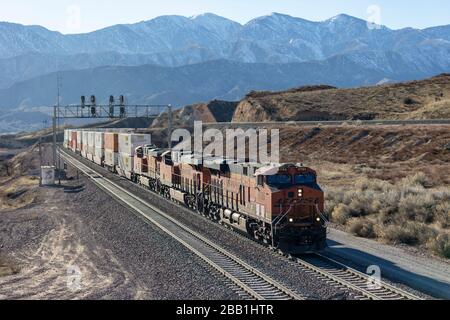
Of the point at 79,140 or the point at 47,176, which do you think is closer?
the point at 47,176

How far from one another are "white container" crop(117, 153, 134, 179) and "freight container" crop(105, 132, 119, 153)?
5.55 feet

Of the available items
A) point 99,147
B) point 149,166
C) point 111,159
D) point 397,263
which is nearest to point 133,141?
point 149,166

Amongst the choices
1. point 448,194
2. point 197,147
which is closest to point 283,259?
point 448,194

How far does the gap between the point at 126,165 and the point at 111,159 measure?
7.46 metres

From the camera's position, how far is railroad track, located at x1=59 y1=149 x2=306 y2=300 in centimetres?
1883

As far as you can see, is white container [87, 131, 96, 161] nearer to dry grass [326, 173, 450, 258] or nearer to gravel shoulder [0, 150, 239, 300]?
gravel shoulder [0, 150, 239, 300]

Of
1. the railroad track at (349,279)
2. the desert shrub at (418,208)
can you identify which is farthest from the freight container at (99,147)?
the railroad track at (349,279)

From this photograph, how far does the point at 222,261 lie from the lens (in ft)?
77.4

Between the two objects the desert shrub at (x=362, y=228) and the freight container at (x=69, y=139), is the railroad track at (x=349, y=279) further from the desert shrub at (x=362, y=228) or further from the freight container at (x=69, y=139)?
the freight container at (x=69, y=139)

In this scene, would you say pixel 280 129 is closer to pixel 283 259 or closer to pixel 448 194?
pixel 448 194

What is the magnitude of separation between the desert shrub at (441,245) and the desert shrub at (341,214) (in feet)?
24.5

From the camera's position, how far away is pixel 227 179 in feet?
100

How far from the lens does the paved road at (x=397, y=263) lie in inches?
793

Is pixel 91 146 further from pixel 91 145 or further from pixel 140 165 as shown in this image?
pixel 140 165
